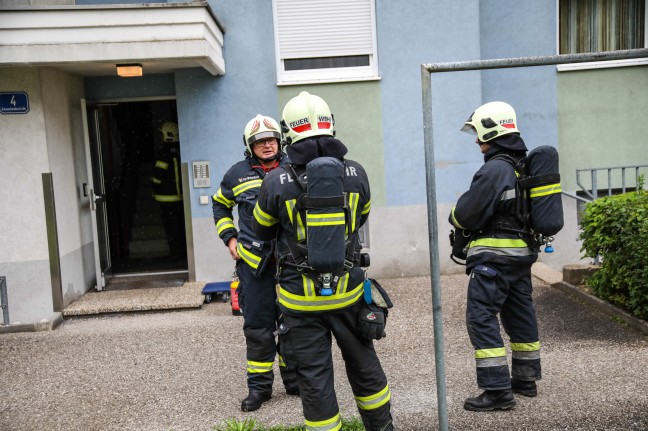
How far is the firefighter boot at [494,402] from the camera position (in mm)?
4473

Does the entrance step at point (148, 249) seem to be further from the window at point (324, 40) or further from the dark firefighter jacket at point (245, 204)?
the dark firefighter jacket at point (245, 204)

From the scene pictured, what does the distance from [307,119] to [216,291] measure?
183 inches

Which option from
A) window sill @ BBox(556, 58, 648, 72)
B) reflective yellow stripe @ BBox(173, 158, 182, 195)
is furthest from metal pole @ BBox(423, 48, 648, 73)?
reflective yellow stripe @ BBox(173, 158, 182, 195)

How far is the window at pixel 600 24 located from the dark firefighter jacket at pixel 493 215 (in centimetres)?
535

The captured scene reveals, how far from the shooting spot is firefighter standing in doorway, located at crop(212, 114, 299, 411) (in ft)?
15.5

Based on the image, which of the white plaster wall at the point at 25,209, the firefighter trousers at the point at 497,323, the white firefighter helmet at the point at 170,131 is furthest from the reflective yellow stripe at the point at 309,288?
the white firefighter helmet at the point at 170,131

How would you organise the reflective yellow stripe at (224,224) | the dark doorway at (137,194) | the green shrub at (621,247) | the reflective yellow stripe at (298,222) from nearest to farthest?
the reflective yellow stripe at (298,222) < the reflective yellow stripe at (224,224) < the green shrub at (621,247) < the dark doorway at (137,194)

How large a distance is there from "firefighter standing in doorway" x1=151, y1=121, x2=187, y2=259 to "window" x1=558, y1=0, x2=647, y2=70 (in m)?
5.78

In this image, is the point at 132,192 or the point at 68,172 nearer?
the point at 68,172

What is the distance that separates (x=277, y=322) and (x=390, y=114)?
14.4 ft

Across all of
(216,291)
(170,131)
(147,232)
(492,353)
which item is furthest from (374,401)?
(147,232)

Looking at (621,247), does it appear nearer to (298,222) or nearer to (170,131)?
(298,222)

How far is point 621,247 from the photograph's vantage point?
20.4ft

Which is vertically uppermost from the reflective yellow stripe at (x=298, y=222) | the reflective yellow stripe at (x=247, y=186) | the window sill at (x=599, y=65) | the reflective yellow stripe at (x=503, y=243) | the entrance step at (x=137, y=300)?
the window sill at (x=599, y=65)
